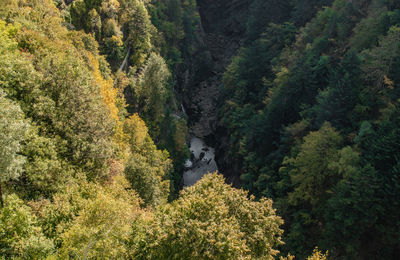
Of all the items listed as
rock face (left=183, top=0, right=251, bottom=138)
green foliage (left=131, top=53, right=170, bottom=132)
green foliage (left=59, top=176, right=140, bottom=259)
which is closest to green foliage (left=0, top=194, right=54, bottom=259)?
green foliage (left=59, top=176, right=140, bottom=259)

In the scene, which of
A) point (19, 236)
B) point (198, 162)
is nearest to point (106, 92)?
point (19, 236)

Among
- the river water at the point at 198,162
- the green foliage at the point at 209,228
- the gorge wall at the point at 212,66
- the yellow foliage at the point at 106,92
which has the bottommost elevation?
the river water at the point at 198,162

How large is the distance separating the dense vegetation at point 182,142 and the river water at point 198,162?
11.9 ft

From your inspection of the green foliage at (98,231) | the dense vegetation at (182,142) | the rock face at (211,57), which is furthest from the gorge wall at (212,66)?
the green foliage at (98,231)

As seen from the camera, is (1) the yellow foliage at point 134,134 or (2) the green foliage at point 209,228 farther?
(1) the yellow foliage at point 134,134

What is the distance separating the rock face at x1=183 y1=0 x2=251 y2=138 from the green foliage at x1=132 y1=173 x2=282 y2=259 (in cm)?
5203

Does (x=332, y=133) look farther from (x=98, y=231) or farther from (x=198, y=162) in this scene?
(x=198, y=162)

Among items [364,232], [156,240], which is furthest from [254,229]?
[364,232]

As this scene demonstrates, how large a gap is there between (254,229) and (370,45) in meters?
36.7

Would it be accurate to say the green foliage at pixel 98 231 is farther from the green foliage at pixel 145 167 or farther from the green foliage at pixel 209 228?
the green foliage at pixel 145 167

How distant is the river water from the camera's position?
6054 centimetres

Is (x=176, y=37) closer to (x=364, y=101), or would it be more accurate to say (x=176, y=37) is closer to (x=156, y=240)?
(x=364, y=101)

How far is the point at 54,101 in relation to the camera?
2530 cm

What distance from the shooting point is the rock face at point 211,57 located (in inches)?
3081
